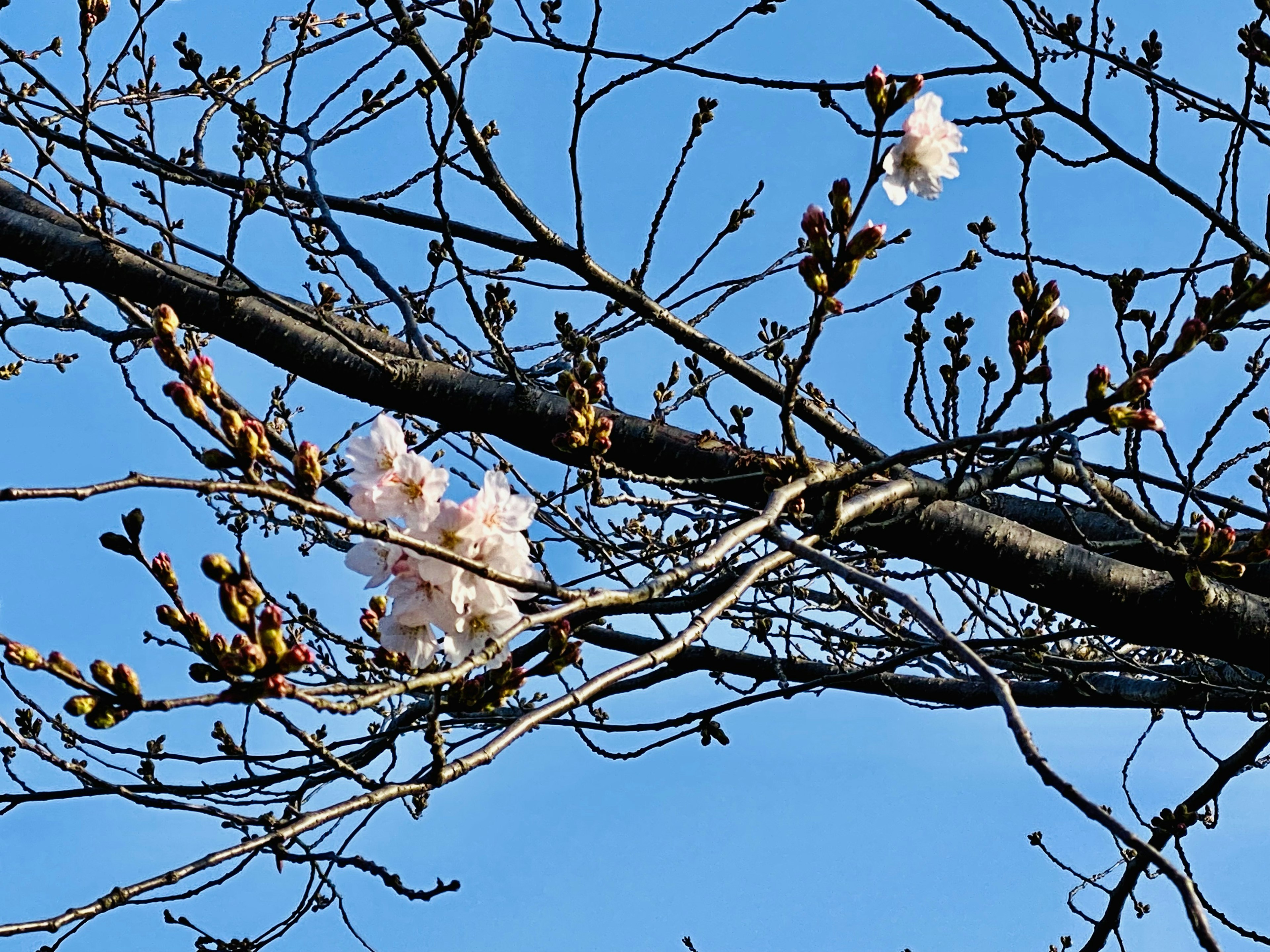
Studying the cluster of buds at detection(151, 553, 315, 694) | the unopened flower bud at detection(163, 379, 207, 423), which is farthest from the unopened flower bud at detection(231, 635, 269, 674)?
the unopened flower bud at detection(163, 379, 207, 423)

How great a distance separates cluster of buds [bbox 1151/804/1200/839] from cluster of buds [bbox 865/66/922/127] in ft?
8.38

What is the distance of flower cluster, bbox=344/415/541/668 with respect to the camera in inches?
58.8

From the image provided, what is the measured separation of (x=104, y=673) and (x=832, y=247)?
4.08 ft

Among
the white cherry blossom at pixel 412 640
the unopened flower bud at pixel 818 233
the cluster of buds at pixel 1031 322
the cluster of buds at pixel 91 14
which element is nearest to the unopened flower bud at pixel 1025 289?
the cluster of buds at pixel 1031 322

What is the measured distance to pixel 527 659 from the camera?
64.9 inches

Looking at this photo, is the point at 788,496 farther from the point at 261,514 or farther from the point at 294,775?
the point at 261,514

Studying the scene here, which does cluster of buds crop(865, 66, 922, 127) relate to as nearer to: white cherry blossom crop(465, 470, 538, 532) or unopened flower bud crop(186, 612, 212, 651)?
white cherry blossom crop(465, 470, 538, 532)

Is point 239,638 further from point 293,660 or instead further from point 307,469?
point 307,469

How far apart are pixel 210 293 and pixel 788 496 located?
2019 millimetres

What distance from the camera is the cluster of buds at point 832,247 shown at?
161cm

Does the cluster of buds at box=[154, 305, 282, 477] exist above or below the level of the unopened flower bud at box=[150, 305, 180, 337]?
below

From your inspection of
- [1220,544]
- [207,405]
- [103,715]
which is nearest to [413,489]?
[207,405]

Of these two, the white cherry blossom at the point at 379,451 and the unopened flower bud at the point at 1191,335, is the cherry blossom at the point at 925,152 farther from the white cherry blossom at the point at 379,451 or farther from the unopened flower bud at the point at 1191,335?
the white cherry blossom at the point at 379,451

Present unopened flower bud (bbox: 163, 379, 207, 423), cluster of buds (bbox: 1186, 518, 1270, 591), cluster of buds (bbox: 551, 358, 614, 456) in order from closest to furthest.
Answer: unopened flower bud (bbox: 163, 379, 207, 423) < cluster of buds (bbox: 551, 358, 614, 456) < cluster of buds (bbox: 1186, 518, 1270, 591)
